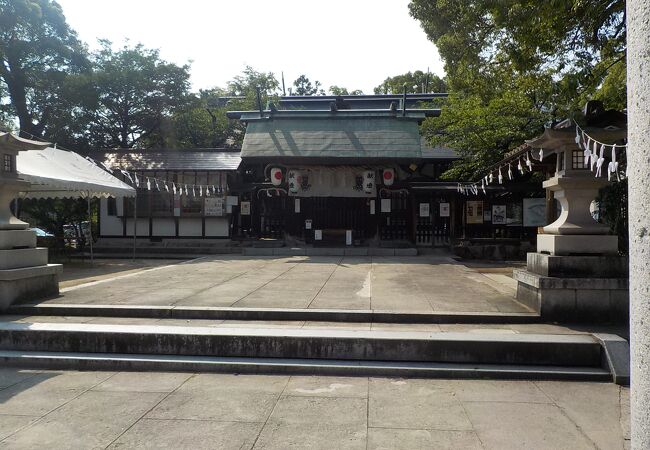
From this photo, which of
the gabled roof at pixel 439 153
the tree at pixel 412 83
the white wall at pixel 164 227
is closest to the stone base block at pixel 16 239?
the white wall at pixel 164 227

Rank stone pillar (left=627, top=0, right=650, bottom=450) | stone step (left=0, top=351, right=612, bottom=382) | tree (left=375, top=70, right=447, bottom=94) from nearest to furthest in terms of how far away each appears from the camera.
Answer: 1. stone pillar (left=627, top=0, right=650, bottom=450)
2. stone step (left=0, top=351, right=612, bottom=382)
3. tree (left=375, top=70, right=447, bottom=94)

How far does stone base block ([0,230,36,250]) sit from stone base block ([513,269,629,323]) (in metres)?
8.77

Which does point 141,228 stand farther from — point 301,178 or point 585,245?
point 585,245

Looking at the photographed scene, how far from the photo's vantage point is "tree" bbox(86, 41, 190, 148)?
21781 millimetres

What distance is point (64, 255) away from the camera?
15945 millimetres

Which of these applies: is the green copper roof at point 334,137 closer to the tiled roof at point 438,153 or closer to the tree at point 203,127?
the tiled roof at point 438,153

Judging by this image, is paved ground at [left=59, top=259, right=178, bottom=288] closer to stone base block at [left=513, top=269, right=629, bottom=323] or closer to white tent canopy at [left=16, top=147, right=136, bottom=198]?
white tent canopy at [left=16, top=147, right=136, bottom=198]

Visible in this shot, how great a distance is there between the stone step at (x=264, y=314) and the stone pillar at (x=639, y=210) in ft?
17.5

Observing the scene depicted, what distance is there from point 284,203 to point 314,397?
14.2 metres

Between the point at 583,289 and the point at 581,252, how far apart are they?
0.59 metres

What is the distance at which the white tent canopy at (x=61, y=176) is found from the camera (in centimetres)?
1184

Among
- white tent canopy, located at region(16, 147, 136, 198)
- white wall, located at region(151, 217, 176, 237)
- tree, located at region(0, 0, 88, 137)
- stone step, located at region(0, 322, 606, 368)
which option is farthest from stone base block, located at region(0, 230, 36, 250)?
tree, located at region(0, 0, 88, 137)

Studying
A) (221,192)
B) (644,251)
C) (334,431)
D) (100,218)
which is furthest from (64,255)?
(644,251)

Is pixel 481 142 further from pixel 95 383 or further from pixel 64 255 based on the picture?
pixel 64 255
